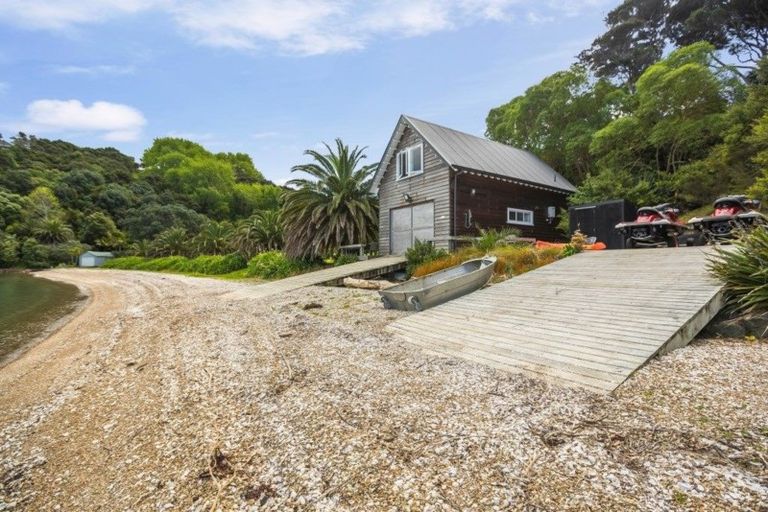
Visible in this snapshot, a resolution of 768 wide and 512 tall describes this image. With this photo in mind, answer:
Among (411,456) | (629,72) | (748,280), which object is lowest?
(411,456)

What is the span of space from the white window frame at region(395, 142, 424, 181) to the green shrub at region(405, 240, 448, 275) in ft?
13.9

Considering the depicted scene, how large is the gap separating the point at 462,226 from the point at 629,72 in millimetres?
24063

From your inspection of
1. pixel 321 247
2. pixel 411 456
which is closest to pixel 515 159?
pixel 321 247

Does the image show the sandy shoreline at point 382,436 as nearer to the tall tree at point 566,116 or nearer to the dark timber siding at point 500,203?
the dark timber siding at point 500,203

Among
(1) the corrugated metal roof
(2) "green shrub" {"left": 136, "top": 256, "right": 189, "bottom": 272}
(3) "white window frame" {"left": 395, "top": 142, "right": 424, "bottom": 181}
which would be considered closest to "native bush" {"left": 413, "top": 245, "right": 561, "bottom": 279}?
(1) the corrugated metal roof

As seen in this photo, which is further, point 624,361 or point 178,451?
point 624,361

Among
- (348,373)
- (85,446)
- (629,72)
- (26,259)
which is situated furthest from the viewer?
(26,259)

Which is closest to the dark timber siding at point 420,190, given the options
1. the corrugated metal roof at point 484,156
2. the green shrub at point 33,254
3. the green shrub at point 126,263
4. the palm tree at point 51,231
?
the corrugated metal roof at point 484,156

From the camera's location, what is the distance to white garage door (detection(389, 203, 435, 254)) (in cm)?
1595

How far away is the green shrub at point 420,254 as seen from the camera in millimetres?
13703

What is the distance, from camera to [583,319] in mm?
5527

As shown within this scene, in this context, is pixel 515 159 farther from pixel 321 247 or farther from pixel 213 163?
pixel 213 163

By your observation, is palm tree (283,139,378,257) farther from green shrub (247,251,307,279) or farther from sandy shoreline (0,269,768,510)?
sandy shoreline (0,269,768,510)

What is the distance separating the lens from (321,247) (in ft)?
58.4
